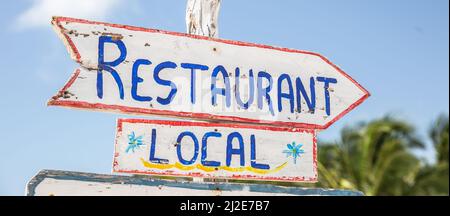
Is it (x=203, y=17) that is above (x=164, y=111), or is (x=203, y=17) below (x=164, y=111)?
above

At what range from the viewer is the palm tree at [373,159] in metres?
13.4

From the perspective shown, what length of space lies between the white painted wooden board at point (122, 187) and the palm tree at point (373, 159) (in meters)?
11.4

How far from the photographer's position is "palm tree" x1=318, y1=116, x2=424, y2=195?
527 inches

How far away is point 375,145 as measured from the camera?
1420cm

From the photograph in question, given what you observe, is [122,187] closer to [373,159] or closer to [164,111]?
[164,111]

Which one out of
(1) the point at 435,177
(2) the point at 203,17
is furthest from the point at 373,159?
(2) the point at 203,17

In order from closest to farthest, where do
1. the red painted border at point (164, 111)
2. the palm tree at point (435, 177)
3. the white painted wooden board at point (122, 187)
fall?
the white painted wooden board at point (122, 187) → the red painted border at point (164, 111) → the palm tree at point (435, 177)

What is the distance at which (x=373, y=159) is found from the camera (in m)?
14.2

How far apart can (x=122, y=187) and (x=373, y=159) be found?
41.9ft

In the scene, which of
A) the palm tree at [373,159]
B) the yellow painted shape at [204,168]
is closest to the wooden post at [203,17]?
the yellow painted shape at [204,168]

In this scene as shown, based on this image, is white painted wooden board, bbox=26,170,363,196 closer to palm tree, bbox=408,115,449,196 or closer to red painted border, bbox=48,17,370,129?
red painted border, bbox=48,17,370,129

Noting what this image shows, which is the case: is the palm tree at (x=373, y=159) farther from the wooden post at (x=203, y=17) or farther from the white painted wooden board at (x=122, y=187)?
the white painted wooden board at (x=122, y=187)

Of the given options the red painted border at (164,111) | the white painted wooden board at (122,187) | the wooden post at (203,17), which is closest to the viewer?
the white painted wooden board at (122,187)
